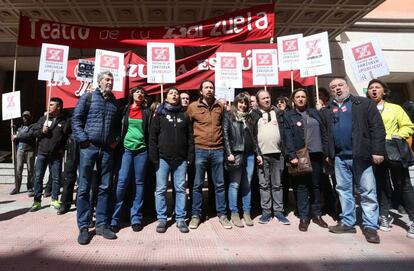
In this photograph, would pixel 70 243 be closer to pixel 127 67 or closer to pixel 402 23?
pixel 127 67

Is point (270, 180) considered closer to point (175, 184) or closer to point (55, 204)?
point (175, 184)

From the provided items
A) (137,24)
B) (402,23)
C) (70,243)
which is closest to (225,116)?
(70,243)

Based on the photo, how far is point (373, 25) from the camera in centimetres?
1123

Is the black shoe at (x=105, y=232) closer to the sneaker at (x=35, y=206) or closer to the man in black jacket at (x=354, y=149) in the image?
the sneaker at (x=35, y=206)

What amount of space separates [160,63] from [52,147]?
2.53 m

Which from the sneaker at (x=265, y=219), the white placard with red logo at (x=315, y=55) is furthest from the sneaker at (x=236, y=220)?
the white placard with red logo at (x=315, y=55)

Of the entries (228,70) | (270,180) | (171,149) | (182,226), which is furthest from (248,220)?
(228,70)

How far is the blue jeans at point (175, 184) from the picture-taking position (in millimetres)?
4512

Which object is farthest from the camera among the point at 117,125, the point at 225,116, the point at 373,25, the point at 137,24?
the point at 373,25

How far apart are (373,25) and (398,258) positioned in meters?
10.1

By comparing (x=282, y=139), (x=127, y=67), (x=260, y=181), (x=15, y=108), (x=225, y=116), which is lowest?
(x=260, y=181)

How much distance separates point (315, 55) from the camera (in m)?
6.20

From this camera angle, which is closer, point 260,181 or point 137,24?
point 260,181

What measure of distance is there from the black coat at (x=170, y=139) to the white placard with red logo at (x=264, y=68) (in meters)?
2.56
